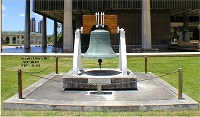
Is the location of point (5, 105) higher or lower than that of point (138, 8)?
lower

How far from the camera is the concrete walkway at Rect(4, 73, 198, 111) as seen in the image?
8.81 m

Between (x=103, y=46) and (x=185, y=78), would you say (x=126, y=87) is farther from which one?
(x=185, y=78)

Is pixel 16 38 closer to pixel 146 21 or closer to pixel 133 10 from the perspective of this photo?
pixel 133 10

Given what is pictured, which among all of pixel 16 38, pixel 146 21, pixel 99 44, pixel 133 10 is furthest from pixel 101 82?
pixel 16 38

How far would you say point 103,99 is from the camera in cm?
998

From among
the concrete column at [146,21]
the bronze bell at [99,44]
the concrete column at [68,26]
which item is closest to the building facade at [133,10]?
the concrete column at [146,21]

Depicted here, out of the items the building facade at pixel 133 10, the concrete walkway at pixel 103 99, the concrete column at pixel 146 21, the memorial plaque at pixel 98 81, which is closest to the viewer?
the concrete walkway at pixel 103 99

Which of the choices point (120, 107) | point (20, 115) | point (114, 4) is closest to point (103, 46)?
point (120, 107)

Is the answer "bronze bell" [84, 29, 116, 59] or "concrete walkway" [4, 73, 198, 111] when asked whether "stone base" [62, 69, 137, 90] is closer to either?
"concrete walkway" [4, 73, 198, 111]

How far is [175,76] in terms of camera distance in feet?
52.3

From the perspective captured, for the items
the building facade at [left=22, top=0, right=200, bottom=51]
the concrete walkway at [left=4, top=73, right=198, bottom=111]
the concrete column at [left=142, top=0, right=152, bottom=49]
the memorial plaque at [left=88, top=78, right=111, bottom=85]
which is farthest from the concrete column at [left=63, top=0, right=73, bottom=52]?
the memorial plaque at [left=88, top=78, right=111, bottom=85]

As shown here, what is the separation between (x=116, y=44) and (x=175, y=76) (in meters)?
30.6

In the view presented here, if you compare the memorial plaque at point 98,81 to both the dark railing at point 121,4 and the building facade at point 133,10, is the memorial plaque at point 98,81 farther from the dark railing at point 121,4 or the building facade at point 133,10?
the dark railing at point 121,4

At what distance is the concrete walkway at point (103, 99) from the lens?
881cm
